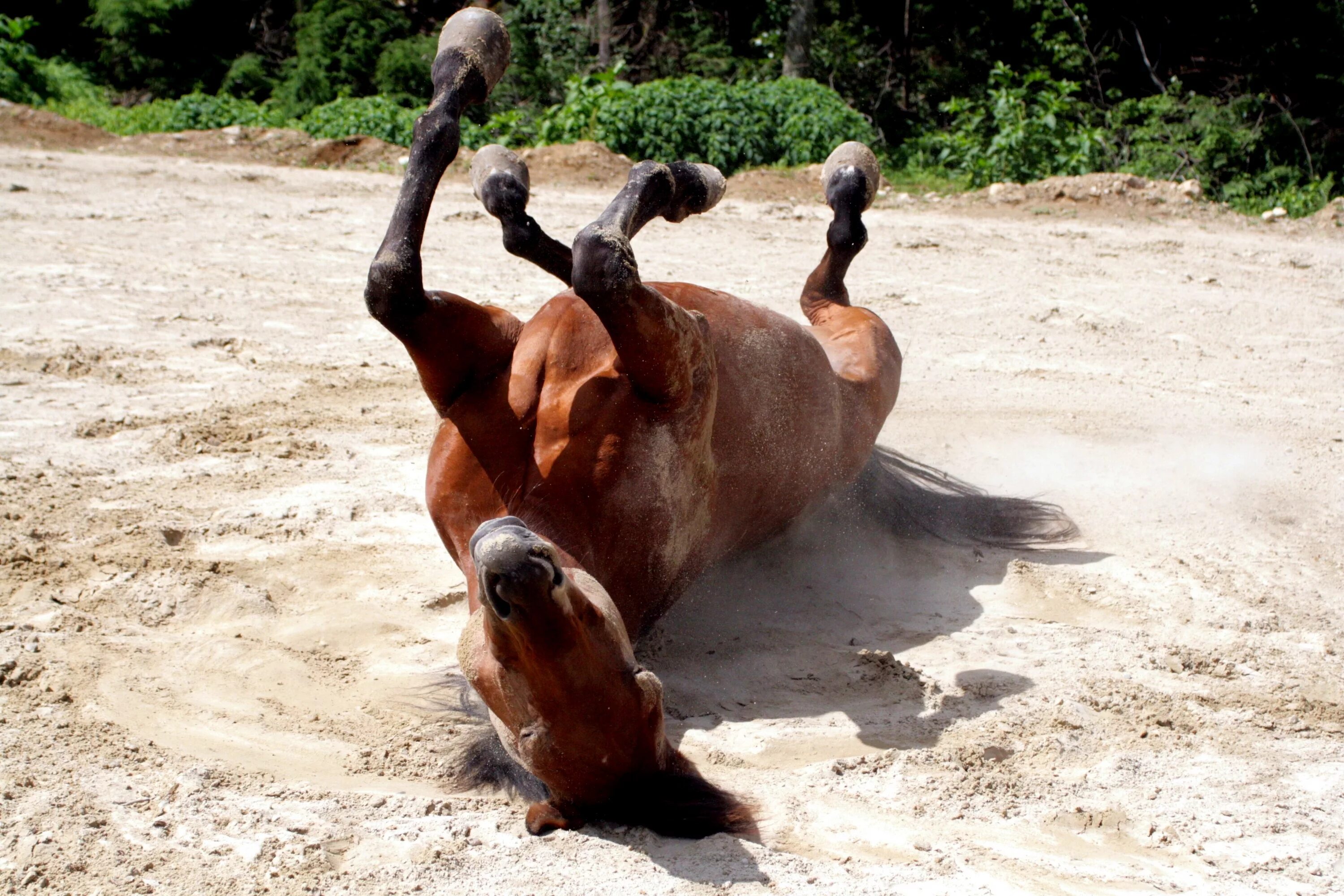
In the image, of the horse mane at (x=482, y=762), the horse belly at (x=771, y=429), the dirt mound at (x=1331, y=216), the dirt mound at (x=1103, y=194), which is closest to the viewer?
the horse mane at (x=482, y=762)

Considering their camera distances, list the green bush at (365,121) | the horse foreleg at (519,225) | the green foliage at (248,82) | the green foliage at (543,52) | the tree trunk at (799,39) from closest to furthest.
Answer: the horse foreleg at (519,225) → the green bush at (365,121) → the tree trunk at (799,39) → the green foliage at (543,52) → the green foliage at (248,82)

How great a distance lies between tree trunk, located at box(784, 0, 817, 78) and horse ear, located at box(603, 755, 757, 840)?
42.6ft

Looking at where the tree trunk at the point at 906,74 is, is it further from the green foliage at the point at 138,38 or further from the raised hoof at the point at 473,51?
the raised hoof at the point at 473,51

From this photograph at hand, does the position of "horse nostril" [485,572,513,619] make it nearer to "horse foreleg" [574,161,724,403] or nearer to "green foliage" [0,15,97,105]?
"horse foreleg" [574,161,724,403]

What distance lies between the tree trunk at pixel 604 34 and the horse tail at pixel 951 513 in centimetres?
1306

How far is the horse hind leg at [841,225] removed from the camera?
3822 mm

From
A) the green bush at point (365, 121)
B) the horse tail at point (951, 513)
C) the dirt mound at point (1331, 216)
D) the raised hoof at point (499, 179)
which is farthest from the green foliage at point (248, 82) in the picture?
the horse tail at point (951, 513)

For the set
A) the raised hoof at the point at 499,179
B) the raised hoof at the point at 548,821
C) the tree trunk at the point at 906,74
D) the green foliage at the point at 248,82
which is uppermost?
the tree trunk at the point at 906,74

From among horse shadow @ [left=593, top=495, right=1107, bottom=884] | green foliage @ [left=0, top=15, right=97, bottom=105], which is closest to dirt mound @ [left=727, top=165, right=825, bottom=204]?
horse shadow @ [left=593, top=495, right=1107, bottom=884]

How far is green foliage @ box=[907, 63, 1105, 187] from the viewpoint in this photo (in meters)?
10.2

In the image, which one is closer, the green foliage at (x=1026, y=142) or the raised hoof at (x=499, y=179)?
the raised hoof at (x=499, y=179)

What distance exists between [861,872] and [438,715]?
93cm

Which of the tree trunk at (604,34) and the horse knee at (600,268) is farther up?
the tree trunk at (604,34)

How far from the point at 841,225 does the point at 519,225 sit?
4.27ft
